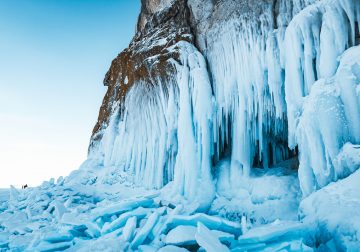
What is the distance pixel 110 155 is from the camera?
12891 mm

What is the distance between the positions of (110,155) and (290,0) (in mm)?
8631

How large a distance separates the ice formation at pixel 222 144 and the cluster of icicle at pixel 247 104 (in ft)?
0.10

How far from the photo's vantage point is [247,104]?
8547mm

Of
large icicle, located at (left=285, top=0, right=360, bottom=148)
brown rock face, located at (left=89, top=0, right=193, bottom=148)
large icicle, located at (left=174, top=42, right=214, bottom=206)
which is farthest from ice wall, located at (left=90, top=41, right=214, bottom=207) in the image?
large icicle, located at (left=285, top=0, right=360, bottom=148)

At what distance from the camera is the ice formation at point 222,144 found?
17.9ft

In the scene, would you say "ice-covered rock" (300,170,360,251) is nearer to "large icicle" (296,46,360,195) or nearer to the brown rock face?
"large icicle" (296,46,360,195)

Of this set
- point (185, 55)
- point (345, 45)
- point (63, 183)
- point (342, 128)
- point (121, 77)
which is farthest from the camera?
point (121, 77)

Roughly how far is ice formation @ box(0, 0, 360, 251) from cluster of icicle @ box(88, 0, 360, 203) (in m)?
0.03

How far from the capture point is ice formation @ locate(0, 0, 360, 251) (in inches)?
215

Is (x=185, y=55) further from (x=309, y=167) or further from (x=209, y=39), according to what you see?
(x=309, y=167)

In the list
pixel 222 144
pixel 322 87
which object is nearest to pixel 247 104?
pixel 222 144

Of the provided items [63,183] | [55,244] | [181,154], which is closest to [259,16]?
[181,154]

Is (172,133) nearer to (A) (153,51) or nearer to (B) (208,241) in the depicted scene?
(A) (153,51)

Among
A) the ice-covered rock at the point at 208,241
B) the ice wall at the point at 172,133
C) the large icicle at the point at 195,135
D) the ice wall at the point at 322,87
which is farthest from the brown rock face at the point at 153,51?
the ice-covered rock at the point at 208,241
